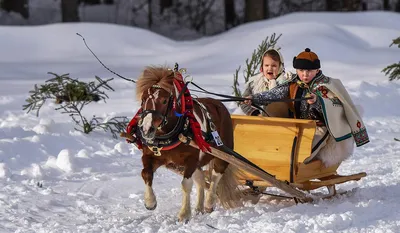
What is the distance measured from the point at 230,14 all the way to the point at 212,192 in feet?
78.5

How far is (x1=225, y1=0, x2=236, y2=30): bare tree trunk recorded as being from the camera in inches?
1204

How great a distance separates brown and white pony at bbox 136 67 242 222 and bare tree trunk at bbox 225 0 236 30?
23611mm

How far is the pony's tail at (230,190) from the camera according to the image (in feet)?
23.9

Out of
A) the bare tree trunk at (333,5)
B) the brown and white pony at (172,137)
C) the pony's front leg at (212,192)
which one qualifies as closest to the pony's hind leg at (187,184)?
the brown and white pony at (172,137)

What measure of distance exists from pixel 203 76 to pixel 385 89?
413 cm

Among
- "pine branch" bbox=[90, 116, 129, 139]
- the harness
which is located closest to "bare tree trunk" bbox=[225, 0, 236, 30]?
"pine branch" bbox=[90, 116, 129, 139]

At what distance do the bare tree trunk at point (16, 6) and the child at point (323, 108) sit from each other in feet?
71.2

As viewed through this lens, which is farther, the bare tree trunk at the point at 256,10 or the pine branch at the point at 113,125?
the bare tree trunk at the point at 256,10

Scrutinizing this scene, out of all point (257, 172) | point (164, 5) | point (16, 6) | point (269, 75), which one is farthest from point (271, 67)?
point (164, 5)

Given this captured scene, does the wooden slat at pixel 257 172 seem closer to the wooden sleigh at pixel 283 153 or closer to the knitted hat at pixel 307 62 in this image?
the wooden sleigh at pixel 283 153

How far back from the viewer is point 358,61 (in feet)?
63.8

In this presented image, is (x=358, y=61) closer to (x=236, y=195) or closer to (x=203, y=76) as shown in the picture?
(x=203, y=76)

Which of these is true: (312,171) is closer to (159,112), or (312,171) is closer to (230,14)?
(159,112)

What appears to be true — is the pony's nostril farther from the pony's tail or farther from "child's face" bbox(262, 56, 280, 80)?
"child's face" bbox(262, 56, 280, 80)
